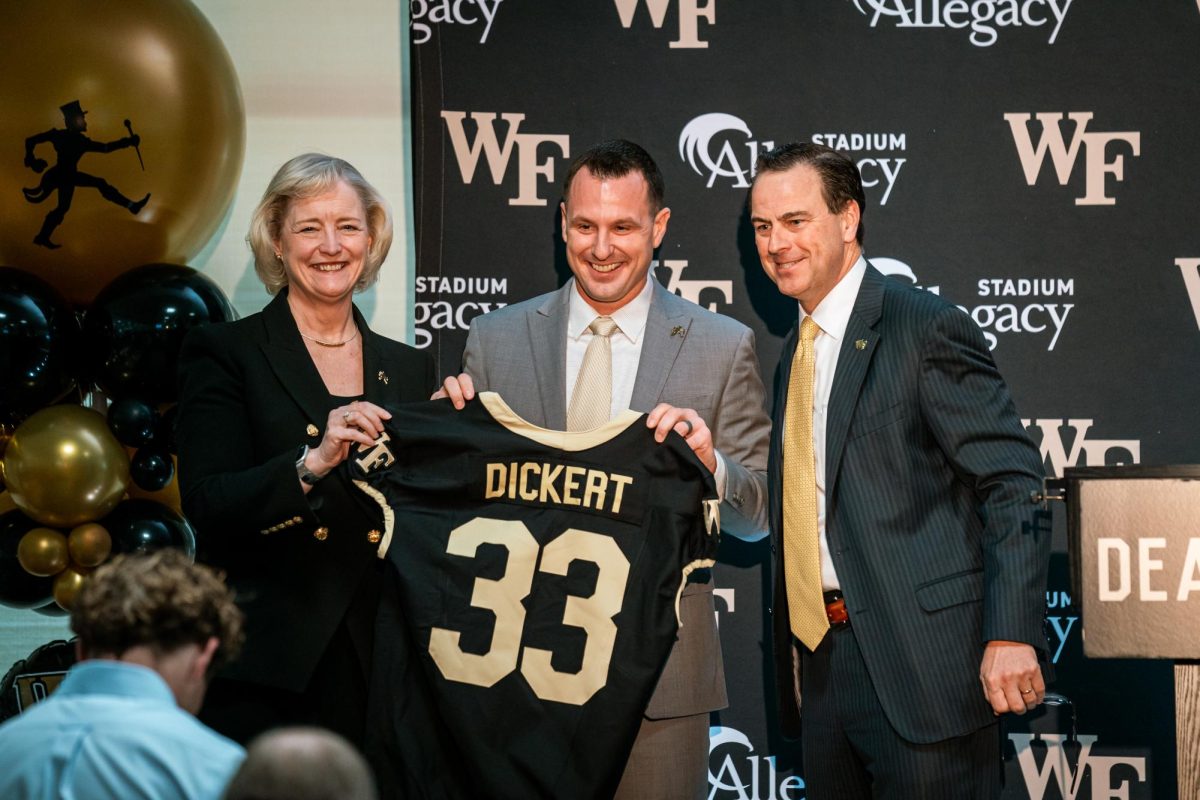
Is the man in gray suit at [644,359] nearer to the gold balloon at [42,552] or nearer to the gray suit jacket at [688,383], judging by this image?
the gray suit jacket at [688,383]

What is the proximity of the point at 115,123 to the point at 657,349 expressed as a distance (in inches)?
67.0

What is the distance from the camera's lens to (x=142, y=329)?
335 centimetres

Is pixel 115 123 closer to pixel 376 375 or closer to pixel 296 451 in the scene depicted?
pixel 376 375

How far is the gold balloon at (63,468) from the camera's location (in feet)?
10.7

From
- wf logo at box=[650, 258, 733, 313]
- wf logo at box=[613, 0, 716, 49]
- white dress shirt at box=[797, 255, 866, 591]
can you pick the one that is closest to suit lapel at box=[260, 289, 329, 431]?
white dress shirt at box=[797, 255, 866, 591]

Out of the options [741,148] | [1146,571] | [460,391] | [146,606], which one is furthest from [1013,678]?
[741,148]

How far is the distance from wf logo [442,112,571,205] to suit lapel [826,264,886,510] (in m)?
1.52

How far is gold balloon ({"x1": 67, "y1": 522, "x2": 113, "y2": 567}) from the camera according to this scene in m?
3.34

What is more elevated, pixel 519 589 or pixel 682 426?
pixel 682 426

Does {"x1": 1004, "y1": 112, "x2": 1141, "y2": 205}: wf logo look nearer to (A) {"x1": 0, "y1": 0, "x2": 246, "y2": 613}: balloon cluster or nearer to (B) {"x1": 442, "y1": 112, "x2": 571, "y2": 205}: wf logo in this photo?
(B) {"x1": 442, "y1": 112, "x2": 571, "y2": 205}: wf logo

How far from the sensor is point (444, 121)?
3943 mm

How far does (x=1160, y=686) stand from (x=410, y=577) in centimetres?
260

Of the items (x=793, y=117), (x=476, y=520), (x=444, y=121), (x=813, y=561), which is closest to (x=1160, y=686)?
(x=813, y=561)

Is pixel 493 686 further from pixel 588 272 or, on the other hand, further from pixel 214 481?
pixel 588 272
